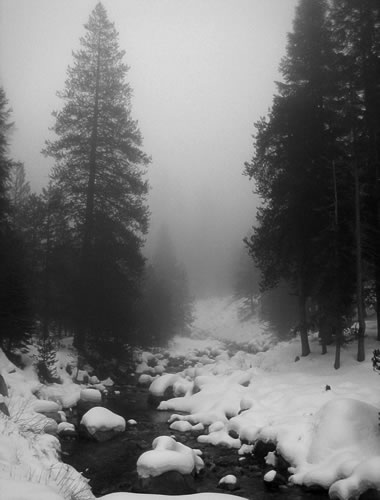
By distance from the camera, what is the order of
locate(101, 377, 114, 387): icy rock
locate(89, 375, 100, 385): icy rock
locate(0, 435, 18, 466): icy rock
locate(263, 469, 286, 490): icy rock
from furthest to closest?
1. locate(101, 377, 114, 387): icy rock
2. locate(89, 375, 100, 385): icy rock
3. locate(263, 469, 286, 490): icy rock
4. locate(0, 435, 18, 466): icy rock

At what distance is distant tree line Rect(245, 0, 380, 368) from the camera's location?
53.6ft

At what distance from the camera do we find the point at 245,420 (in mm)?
12648

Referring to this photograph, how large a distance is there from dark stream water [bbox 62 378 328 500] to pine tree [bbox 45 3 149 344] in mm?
8899

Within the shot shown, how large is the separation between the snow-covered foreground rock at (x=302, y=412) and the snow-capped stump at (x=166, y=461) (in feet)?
7.91

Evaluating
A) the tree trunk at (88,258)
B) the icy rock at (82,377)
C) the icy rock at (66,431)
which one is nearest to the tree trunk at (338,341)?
the icy rock at (66,431)

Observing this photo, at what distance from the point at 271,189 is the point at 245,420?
11.8 meters

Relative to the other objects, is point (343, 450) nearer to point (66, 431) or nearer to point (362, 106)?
point (66, 431)

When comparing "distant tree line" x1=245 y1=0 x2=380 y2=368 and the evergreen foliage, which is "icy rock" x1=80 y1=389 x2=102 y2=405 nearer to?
"distant tree line" x1=245 y1=0 x2=380 y2=368

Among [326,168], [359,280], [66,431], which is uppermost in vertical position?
[326,168]

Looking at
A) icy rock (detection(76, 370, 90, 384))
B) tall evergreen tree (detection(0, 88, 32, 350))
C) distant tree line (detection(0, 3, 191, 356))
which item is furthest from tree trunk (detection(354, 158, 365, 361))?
tall evergreen tree (detection(0, 88, 32, 350))

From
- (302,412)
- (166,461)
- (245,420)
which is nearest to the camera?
(166,461)

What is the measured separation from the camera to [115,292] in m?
21.7

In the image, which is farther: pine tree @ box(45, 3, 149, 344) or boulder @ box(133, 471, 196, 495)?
pine tree @ box(45, 3, 149, 344)

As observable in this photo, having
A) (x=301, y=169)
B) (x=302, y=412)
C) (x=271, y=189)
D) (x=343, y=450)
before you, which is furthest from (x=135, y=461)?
(x=301, y=169)
